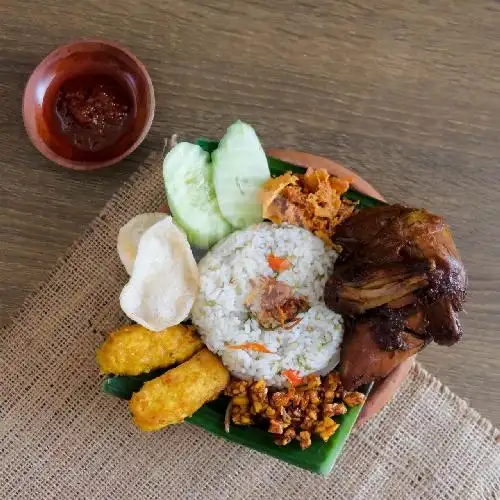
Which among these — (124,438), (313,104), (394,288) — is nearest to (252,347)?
(394,288)

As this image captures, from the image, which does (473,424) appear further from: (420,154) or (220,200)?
(220,200)

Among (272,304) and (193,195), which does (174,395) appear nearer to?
(272,304)

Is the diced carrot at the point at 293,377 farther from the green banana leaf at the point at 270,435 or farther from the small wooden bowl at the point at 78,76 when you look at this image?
the small wooden bowl at the point at 78,76

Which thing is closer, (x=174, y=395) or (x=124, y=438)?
(x=174, y=395)

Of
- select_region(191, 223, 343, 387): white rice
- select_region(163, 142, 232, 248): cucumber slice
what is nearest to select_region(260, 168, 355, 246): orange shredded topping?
select_region(191, 223, 343, 387): white rice

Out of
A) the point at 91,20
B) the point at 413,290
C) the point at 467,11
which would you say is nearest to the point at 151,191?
the point at 91,20

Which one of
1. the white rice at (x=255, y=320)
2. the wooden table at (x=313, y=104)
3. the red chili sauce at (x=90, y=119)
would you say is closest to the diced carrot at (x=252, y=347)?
the white rice at (x=255, y=320)

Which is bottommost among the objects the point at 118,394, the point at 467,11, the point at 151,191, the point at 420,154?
the point at 118,394
